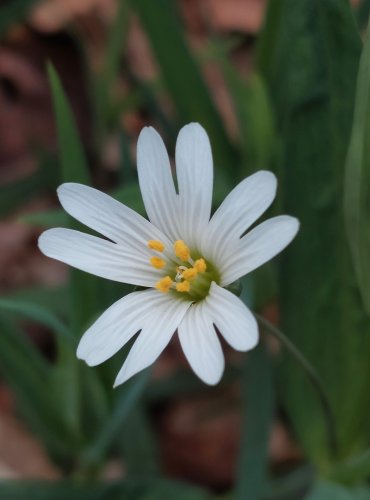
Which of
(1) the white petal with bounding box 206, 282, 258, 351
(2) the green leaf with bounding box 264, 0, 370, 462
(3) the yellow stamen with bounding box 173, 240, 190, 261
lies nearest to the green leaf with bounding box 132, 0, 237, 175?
(2) the green leaf with bounding box 264, 0, 370, 462

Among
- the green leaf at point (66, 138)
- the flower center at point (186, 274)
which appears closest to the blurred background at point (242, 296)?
the green leaf at point (66, 138)

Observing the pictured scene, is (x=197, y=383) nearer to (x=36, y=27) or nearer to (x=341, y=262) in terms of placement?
(x=341, y=262)

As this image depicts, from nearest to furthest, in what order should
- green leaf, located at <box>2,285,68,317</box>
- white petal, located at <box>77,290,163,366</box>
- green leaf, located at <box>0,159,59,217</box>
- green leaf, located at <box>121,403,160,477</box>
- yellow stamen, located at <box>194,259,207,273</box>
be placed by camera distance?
white petal, located at <box>77,290,163,366</box>, yellow stamen, located at <box>194,259,207,273</box>, green leaf, located at <box>121,403,160,477</box>, green leaf, located at <box>2,285,68,317</box>, green leaf, located at <box>0,159,59,217</box>

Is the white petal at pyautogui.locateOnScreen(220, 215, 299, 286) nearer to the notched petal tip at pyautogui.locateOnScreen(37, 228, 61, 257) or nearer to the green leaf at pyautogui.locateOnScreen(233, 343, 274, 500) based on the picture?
the notched petal tip at pyautogui.locateOnScreen(37, 228, 61, 257)

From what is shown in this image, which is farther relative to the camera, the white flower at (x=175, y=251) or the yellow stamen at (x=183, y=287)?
the yellow stamen at (x=183, y=287)

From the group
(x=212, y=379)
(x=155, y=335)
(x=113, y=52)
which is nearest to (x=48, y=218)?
(x=155, y=335)

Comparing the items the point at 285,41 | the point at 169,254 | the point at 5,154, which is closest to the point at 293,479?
the point at 169,254

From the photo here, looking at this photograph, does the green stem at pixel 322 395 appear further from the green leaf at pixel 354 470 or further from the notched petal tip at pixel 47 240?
the notched petal tip at pixel 47 240
